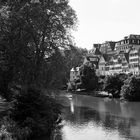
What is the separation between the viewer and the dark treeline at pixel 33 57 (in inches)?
1284

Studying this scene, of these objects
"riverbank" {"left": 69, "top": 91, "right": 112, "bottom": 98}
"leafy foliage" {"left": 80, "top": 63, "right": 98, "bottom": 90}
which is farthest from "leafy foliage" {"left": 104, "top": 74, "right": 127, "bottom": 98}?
"leafy foliage" {"left": 80, "top": 63, "right": 98, "bottom": 90}

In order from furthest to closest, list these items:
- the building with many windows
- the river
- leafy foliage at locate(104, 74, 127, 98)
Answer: the building with many windows
leafy foliage at locate(104, 74, 127, 98)
the river

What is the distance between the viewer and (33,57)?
133 feet

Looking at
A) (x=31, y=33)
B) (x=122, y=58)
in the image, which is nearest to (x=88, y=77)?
(x=122, y=58)

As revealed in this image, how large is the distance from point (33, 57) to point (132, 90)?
47383mm

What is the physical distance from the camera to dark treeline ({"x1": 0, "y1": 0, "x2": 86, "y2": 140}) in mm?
32625

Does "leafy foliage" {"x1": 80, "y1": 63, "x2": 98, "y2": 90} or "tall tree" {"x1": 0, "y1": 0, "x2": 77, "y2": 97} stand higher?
"tall tree" {"x1": 0, "y1": 0, "x2": 77, "y2": 97}

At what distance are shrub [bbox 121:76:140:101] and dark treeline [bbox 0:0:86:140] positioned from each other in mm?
41079

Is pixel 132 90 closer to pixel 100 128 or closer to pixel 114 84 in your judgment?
pixel 114 84

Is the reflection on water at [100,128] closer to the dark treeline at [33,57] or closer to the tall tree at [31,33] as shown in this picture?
the dark treeline at [33,57]

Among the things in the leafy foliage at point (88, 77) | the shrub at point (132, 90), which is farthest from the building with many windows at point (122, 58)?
the shrub at point (132, 90)

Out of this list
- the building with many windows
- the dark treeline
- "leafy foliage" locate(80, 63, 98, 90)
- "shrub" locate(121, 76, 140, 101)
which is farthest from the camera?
the building with many windows

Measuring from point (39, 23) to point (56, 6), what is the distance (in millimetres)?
4307

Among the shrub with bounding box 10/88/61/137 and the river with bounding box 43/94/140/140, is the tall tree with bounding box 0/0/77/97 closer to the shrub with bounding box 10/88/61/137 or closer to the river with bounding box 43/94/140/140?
the shrub with bounding box 10/88/61/137
